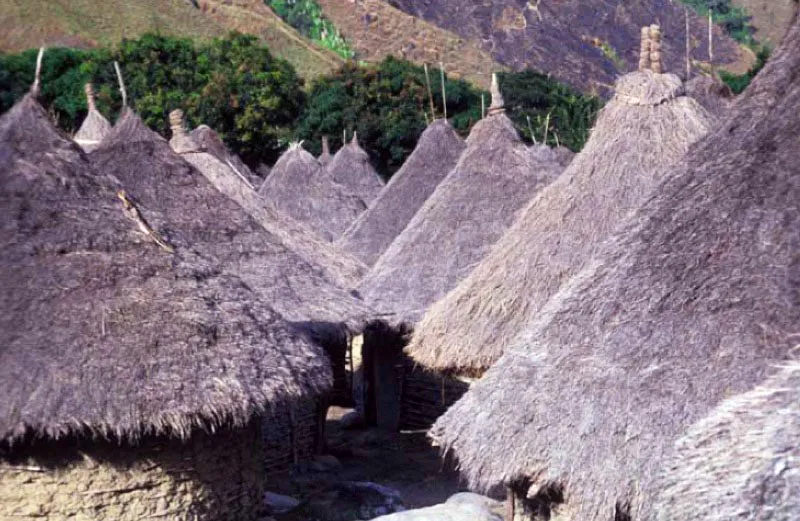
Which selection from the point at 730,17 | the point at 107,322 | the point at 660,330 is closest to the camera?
the point at 660,330

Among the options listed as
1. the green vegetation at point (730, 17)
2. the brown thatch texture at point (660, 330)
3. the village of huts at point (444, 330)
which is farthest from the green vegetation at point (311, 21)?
the brown thatch texture at point (660, 330)

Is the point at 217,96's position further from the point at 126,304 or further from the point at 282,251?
the point at 126,304

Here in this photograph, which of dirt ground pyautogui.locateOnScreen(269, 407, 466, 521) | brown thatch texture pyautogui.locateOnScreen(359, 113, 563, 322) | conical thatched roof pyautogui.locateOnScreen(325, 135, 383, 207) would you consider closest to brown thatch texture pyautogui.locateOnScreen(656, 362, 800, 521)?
dirt ground pyautogui.locateOnScreen(269, 407, 466, 521)

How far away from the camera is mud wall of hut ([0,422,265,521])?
8711 millimetres

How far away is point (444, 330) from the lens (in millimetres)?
11695

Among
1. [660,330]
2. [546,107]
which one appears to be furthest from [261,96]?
[660,330]

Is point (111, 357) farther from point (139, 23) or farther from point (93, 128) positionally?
point (139, 23)

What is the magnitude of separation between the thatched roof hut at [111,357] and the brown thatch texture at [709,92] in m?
6.63

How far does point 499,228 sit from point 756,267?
29.4 feet

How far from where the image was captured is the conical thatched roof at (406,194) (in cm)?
2027

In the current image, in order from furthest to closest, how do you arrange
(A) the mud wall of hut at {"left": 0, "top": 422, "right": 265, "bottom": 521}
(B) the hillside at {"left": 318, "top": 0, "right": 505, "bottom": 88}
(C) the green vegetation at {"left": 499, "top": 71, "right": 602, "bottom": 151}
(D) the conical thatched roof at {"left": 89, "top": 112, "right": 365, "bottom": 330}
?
(B) the hillside at {"left": 318, "top": 0, "right": 505, "bottom": 88} → (C) the green vegetation at {"left": 499, "top": 71, "right": 602, "bottom": 151} → (D) the conical thatched roof at {"left": 89, "top": 112, "right": 365, "bottom": 330} → (A) the mud wall of hut at {"left": 0, "top": 422, "right": 265, "bottom": 521}

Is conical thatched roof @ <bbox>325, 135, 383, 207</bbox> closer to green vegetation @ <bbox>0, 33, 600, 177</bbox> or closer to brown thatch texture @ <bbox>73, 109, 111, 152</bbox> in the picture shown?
green vegetation @ <bbox>0, 33, 600, 177</bbox>

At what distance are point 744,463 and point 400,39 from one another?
5151cm

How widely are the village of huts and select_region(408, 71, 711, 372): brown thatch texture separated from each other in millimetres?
24
